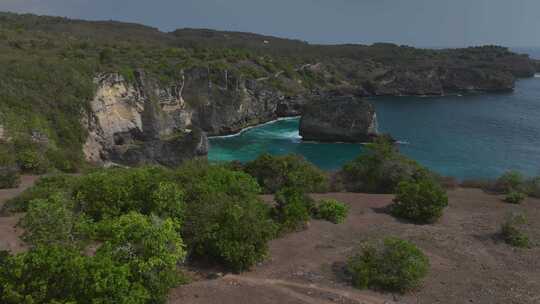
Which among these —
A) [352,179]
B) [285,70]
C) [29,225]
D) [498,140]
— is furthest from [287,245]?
[285,70]

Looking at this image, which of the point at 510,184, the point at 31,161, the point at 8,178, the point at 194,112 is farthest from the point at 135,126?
the point at 510,184

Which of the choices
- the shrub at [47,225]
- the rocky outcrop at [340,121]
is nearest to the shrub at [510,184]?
the shrub at [47,225]

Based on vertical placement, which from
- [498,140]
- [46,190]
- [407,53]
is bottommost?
[498,140]

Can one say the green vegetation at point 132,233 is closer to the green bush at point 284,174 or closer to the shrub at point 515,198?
the green bush at point 284,174

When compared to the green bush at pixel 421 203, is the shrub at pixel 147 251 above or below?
above

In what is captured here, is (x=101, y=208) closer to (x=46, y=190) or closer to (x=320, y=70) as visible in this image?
(x=46, y=190)

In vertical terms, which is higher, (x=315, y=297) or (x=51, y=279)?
(x=51, y=279)
